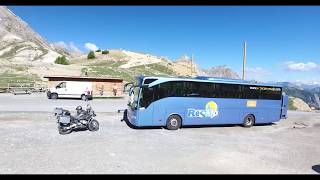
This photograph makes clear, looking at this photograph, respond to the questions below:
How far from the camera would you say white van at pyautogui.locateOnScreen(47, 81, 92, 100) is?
3466 cm

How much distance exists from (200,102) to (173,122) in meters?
2.16

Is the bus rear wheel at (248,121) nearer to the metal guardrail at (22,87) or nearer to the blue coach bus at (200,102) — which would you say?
the blue coach bus at (200,102)

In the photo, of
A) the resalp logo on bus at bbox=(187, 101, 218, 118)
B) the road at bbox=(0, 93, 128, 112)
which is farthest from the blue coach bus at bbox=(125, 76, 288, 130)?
the road at bbox=(0, 93, 128, 112)

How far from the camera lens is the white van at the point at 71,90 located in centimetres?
3466

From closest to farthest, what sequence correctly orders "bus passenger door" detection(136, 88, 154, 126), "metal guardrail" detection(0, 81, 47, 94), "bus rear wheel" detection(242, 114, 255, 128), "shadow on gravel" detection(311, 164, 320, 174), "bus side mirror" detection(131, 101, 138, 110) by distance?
1. "shadow on gravel" detection(311, 164, 320, 174)
2. "bus passenger door" detection(136, 88, 154, 126)
3. "bus side mirror" detection(131, 101, 138, 110)
4. "bus rear wheel" detection(242, 114, 255, 128)
5. "metal guardrail" detection(0, 81, 47, 94)

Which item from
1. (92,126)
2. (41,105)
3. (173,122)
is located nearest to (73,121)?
(92,126)

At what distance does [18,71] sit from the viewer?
175 ft

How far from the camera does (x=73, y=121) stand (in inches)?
647

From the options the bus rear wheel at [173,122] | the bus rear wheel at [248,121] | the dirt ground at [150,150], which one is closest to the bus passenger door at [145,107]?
the dirt ground at [150,150]

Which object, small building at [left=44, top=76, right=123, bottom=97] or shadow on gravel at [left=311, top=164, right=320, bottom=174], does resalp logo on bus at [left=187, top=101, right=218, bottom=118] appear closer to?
shadow on gravel at [left=311, top=164, right=320, bottom=174]

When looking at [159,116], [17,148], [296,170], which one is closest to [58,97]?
[159,116]

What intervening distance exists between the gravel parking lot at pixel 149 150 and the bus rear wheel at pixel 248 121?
4.65 feet
